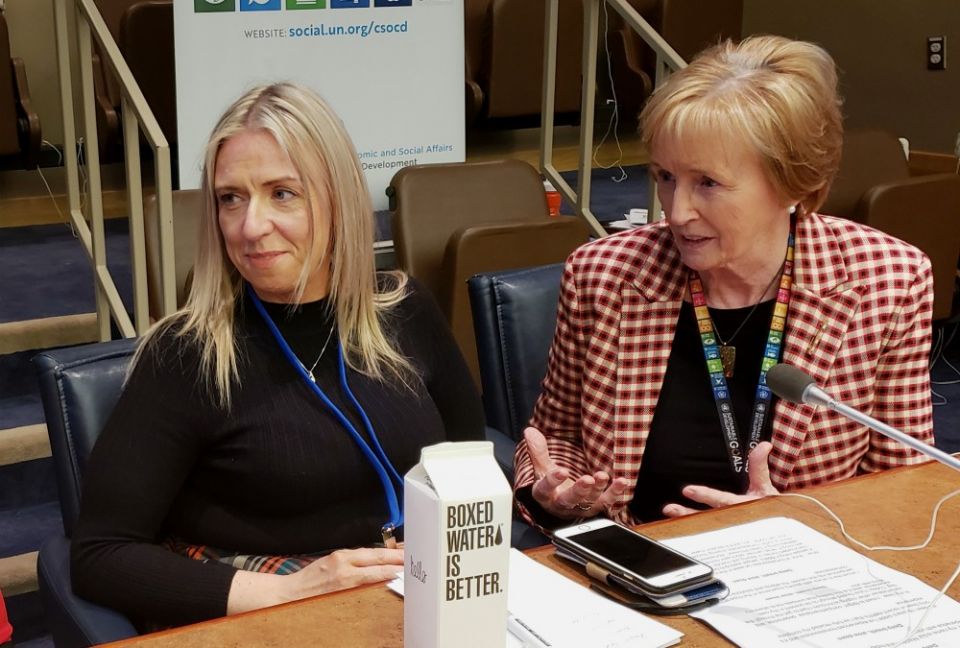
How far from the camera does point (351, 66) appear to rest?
3.96m

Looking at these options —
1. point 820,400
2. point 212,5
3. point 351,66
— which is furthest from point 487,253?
point 820,400

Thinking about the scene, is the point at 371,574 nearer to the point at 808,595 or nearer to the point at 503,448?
the point at 808,595

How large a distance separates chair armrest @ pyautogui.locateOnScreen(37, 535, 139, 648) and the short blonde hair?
1007mm

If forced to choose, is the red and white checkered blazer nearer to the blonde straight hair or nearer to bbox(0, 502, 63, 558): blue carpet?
the blonde straight hair

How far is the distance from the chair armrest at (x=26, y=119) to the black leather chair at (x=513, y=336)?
135 inches

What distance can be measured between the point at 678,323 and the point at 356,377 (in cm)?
51

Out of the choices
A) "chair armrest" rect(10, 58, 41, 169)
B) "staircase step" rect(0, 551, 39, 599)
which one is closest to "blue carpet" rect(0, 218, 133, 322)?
"chair armrest" rect(10, 58, 41, 169)

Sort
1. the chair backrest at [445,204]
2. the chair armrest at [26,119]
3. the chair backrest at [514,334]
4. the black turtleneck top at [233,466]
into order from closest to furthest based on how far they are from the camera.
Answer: the black turtleneck top at [233,466]
the chair backrest at [514,334]
the chair backrest at [445,204]
the chair armrest at [26,119]

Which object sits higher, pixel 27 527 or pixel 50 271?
pixel 50 271

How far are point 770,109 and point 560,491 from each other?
24.7 inches

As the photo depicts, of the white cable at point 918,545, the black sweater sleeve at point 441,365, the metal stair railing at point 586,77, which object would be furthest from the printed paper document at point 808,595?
the metal stair railing at point 586,77

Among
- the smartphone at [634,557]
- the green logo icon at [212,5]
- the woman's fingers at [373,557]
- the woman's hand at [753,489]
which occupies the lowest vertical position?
the woman's fingers at [373,557]

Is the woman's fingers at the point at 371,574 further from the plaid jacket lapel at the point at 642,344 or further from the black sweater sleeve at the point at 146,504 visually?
the plaid jacket lapel at the point at 642,344

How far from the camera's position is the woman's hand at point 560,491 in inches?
64.6
